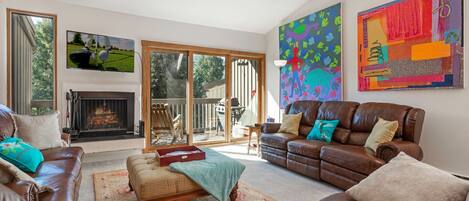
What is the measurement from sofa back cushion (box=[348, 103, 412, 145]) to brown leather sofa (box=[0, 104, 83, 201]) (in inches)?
123

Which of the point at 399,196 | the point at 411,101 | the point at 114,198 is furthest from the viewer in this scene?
the point at 411,101

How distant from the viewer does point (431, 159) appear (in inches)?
133

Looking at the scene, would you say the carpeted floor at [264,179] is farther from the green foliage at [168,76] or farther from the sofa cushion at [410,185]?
the sofa cushion at [410,185]

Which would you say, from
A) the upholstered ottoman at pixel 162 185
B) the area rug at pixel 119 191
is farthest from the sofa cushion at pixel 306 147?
the upholstered ottoman at pixel 162 185

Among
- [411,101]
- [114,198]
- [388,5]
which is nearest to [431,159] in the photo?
[411,101]

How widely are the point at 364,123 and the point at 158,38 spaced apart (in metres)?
3.70

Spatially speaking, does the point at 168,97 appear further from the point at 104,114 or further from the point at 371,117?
the point at 371,117

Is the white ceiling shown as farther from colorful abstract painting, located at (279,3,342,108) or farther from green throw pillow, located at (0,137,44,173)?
green throw pillow, located at (0,137,44,173)

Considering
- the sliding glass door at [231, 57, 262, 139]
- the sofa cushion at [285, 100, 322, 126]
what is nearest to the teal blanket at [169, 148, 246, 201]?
the sofa cushion at [285, 100, 322, 126]

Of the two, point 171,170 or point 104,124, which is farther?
point 104,124

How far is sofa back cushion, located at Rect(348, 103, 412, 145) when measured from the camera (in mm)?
3056

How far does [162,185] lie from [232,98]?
12.2 feet

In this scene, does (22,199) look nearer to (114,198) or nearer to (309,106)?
(114,198)

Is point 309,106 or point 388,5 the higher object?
point 388,5
